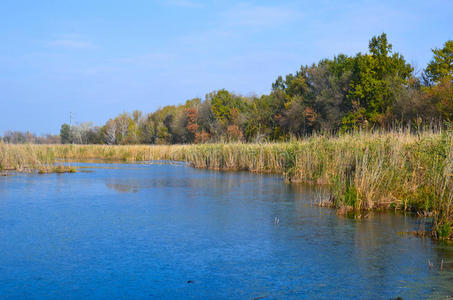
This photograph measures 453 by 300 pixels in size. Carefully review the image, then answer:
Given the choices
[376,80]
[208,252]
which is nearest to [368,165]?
→ [208,252]

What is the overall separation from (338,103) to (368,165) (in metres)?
23.3

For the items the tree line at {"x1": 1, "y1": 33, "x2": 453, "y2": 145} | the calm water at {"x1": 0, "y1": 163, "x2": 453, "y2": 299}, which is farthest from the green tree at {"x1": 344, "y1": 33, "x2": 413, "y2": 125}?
the calm water at {"x1": 0, "y1": 163, "x2": 453, "y2": 299}

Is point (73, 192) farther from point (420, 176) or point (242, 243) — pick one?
point (420, 176)

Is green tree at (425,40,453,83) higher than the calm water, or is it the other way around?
green tree at (425,40,453,83)

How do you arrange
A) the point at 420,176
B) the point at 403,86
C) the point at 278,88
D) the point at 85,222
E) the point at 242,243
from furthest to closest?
the point at 278,88, the point at 403,86, the point at 420,176, the point at 85,222, the point at 242,243

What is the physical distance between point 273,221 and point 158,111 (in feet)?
185

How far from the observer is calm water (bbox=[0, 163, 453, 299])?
463 cm

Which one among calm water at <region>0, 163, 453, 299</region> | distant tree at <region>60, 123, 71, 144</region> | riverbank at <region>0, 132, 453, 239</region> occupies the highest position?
distant tree at <region>60, 123, 71, 144</region>

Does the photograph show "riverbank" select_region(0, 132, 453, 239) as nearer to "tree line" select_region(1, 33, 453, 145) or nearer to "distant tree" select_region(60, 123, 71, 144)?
"tree line" select_region(1, 33, 453, 145)

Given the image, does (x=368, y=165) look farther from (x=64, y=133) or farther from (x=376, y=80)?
(x=64, y=133)

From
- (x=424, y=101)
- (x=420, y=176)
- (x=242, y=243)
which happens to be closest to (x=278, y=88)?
(x=424, y=101)

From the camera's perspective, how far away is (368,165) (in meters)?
8.92

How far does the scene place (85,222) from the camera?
7.96 metres

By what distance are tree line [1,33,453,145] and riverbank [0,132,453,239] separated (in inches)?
186
